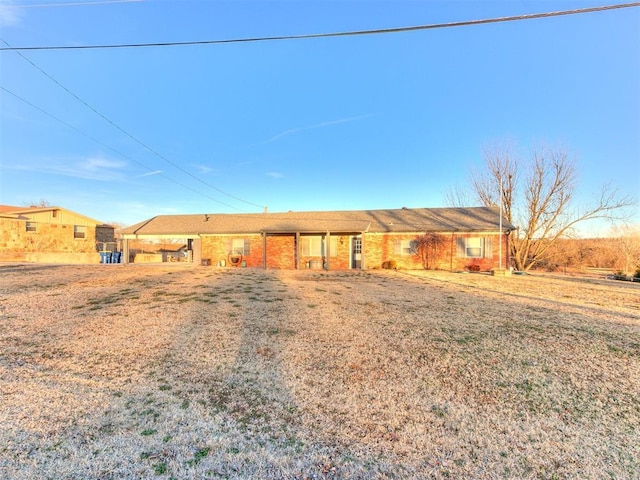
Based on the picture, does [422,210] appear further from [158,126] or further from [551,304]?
[158,126]

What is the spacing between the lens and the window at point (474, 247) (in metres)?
16.0

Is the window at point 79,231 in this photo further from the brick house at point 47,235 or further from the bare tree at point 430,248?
the bare tree at point 430,248

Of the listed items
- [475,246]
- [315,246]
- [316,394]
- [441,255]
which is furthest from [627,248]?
[316,394]

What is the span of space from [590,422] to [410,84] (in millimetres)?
16338

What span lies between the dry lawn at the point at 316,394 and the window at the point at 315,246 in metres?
11.1

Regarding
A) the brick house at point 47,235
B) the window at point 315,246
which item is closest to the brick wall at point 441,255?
the window at point 315,246

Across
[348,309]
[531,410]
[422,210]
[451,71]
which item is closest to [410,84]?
[451,71]

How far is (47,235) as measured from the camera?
24.4m

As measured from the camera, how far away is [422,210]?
65.3 ft

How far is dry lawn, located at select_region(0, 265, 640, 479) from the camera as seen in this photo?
2064mm

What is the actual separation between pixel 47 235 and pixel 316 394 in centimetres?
3121

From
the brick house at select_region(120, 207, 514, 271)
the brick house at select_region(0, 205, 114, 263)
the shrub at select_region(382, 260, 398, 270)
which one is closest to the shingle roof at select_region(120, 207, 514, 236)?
the brick house at select_region(120, 207, 514, 271)

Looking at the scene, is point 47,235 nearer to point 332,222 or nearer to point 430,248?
point 332,222

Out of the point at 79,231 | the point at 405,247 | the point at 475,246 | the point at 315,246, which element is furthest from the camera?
the point at 79,231
